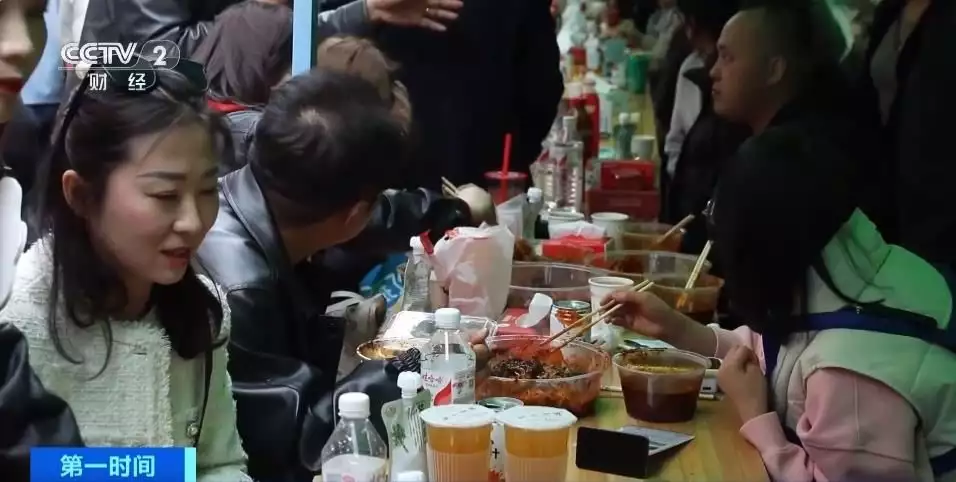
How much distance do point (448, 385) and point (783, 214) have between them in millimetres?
524

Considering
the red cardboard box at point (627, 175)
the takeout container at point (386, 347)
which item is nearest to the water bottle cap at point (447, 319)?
the takeout container at point (386, 347)

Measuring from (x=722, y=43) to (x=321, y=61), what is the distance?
62cm

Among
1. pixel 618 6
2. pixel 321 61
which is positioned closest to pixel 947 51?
pixel 618 6

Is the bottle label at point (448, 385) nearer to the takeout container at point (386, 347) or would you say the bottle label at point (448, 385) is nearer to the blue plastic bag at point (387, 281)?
the takeout container at point (386, 347)

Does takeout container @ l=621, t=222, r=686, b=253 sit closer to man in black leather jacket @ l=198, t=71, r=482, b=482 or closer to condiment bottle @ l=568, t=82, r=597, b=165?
condiment bottle @ l=568, t=82, r=597, b=165

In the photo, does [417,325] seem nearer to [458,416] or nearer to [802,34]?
[458,416]

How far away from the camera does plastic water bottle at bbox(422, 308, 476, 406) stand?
1.36 m

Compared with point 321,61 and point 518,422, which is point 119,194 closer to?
point 321,61

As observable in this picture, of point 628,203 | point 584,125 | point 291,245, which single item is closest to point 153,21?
point 291,245

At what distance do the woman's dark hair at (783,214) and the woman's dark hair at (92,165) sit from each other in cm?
77

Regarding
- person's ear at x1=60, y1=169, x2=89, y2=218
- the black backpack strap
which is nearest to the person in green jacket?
the black backpack strap

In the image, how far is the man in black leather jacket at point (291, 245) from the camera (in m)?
1.49

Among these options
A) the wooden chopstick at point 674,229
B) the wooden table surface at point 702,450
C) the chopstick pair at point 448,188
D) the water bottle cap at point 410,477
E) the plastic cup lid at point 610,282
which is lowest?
the wooden table surface at point 702,450

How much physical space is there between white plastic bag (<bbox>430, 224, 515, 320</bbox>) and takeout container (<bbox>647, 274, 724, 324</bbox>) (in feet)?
0.97
